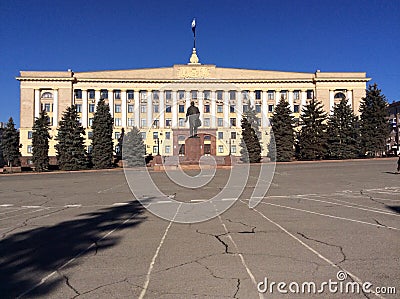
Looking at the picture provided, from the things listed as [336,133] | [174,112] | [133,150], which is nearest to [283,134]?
[336,133]

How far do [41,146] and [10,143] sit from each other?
27.8 metres

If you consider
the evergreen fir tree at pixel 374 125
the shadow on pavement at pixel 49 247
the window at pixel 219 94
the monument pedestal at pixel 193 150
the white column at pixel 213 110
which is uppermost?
the window at pixel 219 94

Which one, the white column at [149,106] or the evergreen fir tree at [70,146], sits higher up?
the white column at [149,106]

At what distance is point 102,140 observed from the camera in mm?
43719

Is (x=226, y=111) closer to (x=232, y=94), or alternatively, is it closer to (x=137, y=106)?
(x=232, y=94)

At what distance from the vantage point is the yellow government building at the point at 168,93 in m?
69.1

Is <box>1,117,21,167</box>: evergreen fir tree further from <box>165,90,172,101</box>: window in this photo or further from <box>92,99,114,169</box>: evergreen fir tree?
<box>165,90,172,101</box>: window

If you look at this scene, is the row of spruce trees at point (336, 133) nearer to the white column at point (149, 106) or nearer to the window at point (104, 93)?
the white column at point (149, 106)

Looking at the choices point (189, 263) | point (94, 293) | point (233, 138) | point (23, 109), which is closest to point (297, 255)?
point (189, 263)

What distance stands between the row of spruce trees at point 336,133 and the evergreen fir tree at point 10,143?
1720 inches

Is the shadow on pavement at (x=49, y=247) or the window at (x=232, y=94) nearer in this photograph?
the shadow on pavement at (x=49, y=247)

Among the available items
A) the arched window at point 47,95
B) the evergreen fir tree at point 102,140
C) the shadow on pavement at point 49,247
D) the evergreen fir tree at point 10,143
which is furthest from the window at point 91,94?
the shadow on pavement at point 49,247

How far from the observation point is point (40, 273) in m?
4.69

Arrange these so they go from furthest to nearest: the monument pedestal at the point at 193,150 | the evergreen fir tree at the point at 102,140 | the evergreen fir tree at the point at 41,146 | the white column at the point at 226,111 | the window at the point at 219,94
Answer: the window at the point at 219,94
the white column at the point at 226,111
the evergreen fir tree at the point at 102,140
the evergreen fir tree at the point at 41,146
the monument pedestal at the point at 193,150
